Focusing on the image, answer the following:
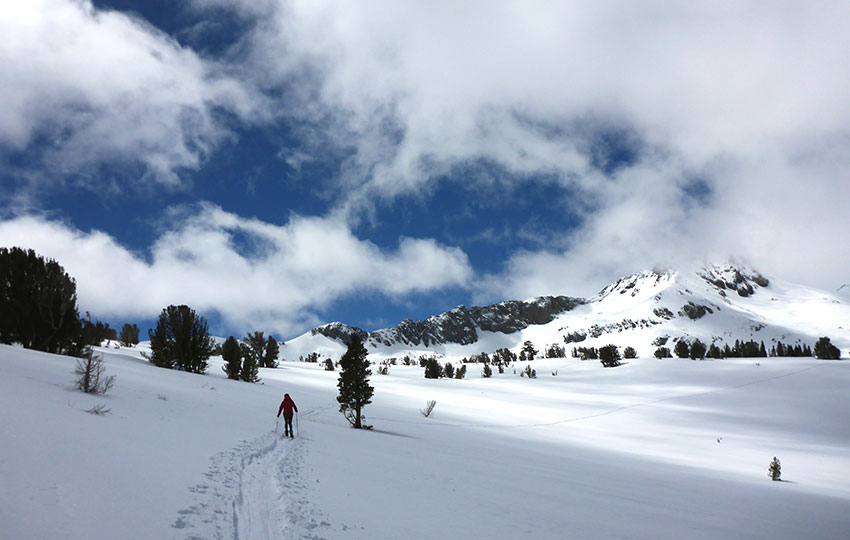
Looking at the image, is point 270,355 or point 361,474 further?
point 270,355

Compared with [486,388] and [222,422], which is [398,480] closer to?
[222,422]

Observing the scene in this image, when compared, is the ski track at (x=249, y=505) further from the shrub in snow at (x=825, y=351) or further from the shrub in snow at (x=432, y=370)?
the shrub in snow at (x=825, y=351)

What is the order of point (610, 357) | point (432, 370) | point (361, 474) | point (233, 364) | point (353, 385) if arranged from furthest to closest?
point (610, 357)
point (432, 370)
point (233, 364)
point (353, 385)
point (361, 474)

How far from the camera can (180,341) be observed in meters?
33.5

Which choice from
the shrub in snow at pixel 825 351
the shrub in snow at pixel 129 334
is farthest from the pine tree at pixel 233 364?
the shrub in snow at pixel 825 351

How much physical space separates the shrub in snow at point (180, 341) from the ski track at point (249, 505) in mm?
27889

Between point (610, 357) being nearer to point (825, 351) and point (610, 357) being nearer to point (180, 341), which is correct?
point (825, 351)

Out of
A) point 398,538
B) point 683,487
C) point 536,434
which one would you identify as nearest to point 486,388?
point 536,434

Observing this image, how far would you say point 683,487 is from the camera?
44.4 feet

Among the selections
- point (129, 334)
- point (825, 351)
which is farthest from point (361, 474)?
point (825, 351)

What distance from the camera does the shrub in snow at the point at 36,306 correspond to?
22.4 meters

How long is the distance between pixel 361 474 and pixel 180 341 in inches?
1181

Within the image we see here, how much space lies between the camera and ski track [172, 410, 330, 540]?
536 cm

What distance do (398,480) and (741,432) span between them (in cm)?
3280
